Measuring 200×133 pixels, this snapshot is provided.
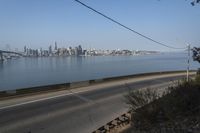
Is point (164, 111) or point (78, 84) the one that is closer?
point (164, 111)

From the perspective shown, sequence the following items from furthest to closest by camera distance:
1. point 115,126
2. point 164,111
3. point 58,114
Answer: point 58,114
point 115,126
point 164,111

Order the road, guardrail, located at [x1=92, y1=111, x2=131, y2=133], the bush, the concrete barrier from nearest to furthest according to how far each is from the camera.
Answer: the bush, guardrail, located at [x1=92, y1=111, x2=131, y2=133], the road, the concrete barrier

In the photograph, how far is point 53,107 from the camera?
14664 millimetres

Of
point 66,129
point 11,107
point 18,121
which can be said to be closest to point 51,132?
point 66,129

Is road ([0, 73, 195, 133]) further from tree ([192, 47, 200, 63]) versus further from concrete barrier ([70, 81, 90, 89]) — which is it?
concrete barrier ([70, 81, 90, 89])

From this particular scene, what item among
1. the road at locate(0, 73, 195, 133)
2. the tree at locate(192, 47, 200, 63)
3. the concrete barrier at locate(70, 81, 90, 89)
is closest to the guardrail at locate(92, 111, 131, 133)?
the road at locate(0, 73, 195, 133)

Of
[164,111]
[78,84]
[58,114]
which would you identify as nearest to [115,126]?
[164,111]

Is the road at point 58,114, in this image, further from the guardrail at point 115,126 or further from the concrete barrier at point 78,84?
the concrete barrier at point 78,84

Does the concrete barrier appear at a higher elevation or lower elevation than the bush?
lower

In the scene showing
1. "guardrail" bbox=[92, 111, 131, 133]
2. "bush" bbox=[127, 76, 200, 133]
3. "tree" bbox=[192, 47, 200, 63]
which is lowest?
"guardrail" bbox=[92, 111, 131, 133]

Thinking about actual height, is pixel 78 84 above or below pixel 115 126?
below

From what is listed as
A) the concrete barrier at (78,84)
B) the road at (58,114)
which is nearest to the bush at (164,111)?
the road at (58,114)

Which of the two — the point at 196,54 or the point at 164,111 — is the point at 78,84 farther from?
the point at 164,111

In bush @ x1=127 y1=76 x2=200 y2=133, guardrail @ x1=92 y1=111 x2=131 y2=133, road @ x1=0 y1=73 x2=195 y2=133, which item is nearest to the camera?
bush @ x1=127 y1=76 x2=200 y2=133
